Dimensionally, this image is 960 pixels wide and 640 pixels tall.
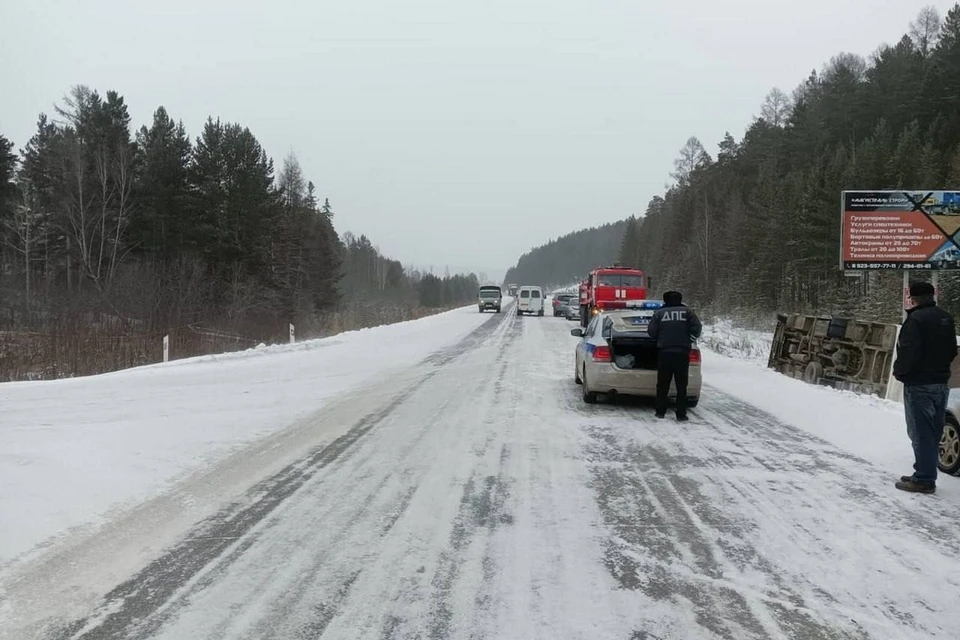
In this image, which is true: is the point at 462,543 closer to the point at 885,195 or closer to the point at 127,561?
the point at 127,561

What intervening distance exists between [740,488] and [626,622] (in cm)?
296

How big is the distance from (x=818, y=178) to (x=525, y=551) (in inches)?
1923

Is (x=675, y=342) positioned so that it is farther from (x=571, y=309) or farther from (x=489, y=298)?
(x=489, y=298)

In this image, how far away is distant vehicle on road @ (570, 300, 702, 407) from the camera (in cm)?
982

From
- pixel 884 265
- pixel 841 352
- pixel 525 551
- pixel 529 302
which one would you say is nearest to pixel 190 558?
pixel 525 551

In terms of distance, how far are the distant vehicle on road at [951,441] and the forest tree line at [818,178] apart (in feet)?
65.9

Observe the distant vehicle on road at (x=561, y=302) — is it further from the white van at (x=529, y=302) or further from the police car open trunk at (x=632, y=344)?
the police car open trunk at (x=632, y=344)

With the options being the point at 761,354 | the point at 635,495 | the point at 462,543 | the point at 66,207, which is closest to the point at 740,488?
the point at 635,495

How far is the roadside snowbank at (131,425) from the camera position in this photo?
208 inches

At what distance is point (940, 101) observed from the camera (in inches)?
2037

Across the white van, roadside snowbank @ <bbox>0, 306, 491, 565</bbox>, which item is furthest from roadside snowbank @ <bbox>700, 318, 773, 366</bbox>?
the white van

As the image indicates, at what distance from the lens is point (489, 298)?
5609 cm

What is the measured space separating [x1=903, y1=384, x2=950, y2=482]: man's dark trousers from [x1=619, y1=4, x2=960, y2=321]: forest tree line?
20.9m

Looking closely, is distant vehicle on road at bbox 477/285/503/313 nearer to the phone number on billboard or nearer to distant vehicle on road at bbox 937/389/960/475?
the phone number on billboard
